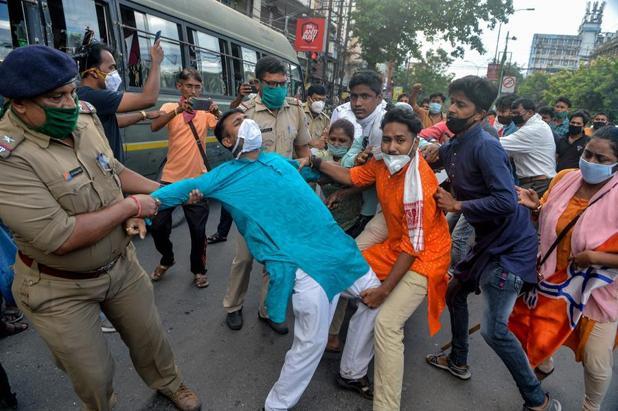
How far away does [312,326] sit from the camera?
1980mm

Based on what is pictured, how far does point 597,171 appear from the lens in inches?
82.1

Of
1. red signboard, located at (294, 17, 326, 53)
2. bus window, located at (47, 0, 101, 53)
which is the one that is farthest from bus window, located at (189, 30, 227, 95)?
red signboard, located at (294, 17, 326, 53)

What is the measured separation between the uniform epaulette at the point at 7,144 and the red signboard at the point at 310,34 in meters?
16.7

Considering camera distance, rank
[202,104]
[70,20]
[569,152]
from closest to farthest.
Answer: [202,104], [70,20], [569,152]

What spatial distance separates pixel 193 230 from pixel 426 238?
6.96 ft

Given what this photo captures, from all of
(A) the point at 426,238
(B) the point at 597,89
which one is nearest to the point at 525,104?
(A) the point at 426,238

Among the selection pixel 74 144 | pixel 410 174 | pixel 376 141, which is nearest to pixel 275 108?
pixel 376 141

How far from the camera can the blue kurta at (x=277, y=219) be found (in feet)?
6.36

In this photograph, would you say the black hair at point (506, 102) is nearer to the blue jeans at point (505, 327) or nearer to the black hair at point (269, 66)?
the black hair at point (269, 66)

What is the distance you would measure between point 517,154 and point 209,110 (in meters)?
2.90

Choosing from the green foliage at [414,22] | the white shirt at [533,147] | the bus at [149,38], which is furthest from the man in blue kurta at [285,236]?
the green foliage at [414,22]

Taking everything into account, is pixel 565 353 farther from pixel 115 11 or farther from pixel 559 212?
pixel 115 11

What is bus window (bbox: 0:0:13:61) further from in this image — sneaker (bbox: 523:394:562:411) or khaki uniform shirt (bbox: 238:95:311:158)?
sneaker (bbox: 523:394:562:411)

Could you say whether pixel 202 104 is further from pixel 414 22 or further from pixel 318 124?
pixel 414 22
